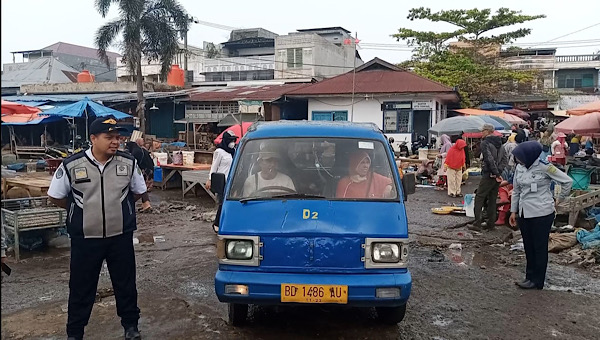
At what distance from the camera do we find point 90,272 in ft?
13.5

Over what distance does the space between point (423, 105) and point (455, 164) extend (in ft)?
31.5

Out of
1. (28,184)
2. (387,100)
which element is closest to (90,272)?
(28,184)

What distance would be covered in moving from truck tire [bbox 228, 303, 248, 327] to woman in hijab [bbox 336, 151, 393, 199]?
4.51ft

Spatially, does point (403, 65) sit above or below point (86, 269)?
above

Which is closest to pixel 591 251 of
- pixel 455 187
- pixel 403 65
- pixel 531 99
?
pixel 455 187

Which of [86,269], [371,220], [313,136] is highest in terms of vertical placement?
[313,136]

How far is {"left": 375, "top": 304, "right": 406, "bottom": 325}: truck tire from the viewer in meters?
4.61

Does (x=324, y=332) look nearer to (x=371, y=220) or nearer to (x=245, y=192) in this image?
(x=371, y=220)

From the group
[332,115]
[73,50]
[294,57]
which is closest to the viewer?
[332,115]

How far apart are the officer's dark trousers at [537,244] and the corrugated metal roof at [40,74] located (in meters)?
41.3

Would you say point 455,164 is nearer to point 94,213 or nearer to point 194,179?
point 194,179

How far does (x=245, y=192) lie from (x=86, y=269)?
1514 mm

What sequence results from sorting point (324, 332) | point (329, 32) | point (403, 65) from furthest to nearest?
point (329, 32) → point (403, 65) → point (324, 332)

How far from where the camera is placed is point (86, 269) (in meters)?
4.09
